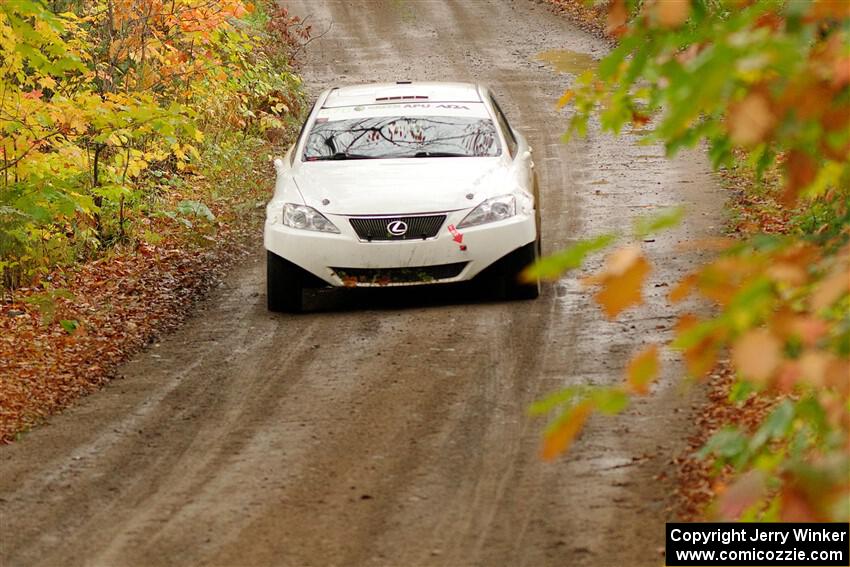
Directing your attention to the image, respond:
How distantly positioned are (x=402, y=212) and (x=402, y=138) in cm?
140

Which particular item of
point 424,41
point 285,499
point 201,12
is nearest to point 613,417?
point 285,499

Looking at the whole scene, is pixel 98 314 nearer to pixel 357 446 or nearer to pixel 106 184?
pixel 106 184

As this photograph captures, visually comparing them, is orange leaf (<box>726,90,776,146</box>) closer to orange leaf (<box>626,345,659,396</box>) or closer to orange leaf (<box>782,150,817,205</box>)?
orange leaf (<box>782,150,817,205</box>)

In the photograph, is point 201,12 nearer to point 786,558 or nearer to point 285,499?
point 285,499

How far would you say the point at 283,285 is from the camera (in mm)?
10359

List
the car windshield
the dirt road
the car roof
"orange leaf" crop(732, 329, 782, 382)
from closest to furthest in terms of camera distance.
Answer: "orange leaf" crop(732, 329, 782, 382) < the dirt road < the car windshield < the car roof

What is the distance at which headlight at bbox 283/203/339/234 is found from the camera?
1002 cm

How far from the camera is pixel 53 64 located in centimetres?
1057

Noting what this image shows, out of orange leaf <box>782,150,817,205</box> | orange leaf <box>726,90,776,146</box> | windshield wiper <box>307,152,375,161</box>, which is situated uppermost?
orange leaf <box>726,90,776,146</box>

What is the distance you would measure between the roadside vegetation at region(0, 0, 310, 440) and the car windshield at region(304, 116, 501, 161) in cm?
133

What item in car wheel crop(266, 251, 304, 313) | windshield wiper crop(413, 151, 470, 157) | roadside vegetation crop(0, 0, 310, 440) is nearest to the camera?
roadside vegetation crop(0, 0, 310, 440)

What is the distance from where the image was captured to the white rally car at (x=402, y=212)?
9914 millimetres

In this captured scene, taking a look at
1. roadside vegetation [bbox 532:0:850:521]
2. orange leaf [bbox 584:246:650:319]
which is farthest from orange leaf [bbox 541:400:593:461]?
orange leaf [bbox 584:246:650:319]

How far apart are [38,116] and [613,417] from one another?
238 inches
